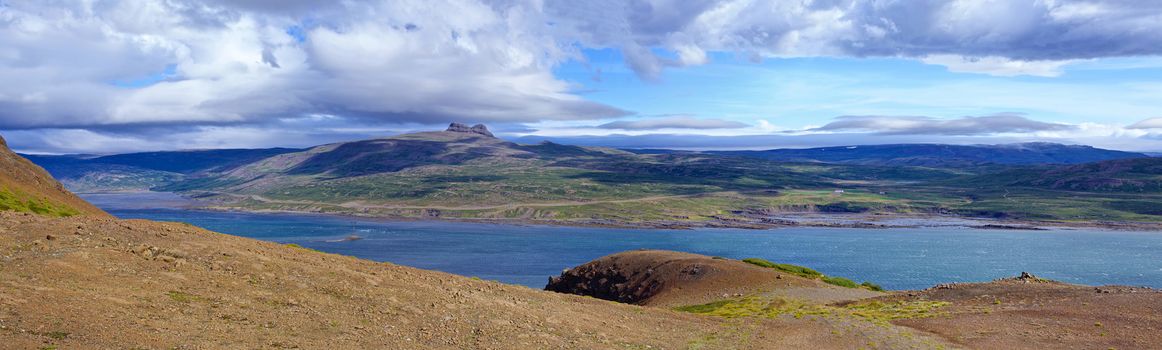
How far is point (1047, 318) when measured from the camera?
44.7 meters

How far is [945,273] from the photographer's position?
5620 inches

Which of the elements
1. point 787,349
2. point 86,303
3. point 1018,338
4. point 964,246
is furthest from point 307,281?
point 964,246

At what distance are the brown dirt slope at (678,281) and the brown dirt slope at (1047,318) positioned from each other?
438 inches

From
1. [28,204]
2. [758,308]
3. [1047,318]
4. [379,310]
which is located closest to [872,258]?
[758,308]

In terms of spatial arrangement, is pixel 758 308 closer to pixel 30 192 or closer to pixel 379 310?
pixel 379 310

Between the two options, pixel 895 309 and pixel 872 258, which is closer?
pixel 895 309

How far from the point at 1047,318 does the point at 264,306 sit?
41.8 m

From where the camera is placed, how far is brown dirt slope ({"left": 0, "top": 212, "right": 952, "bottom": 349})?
2505 centimetres

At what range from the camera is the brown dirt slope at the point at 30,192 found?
231ft

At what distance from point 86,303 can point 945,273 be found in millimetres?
144157

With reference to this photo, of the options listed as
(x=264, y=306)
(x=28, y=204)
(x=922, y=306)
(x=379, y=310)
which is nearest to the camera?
(x=264, y=306)

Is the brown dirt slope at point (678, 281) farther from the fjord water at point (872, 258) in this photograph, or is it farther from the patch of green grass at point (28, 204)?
the patch of green grass at point (28, 204)

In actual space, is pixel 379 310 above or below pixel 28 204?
below

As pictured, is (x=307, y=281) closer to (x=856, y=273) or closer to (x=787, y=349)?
(x=787, y=349)
